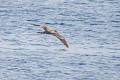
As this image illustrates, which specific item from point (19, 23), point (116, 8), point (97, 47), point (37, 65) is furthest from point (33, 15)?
point (37, 65)

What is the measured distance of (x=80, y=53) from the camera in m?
35.7

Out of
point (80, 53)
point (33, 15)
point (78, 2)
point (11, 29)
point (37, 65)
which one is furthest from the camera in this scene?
point (78, 2)

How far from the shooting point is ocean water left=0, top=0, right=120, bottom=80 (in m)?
32.4

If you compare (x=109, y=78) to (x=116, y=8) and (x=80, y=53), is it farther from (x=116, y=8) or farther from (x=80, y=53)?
(x=116, y=8)

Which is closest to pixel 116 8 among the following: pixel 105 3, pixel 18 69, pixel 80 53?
pixel 105 3

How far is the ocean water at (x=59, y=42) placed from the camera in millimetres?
32406

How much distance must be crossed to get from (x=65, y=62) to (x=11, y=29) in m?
8.15

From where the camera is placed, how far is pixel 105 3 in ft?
166

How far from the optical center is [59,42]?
126 ft

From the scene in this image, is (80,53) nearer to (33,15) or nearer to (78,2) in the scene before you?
(33,15)

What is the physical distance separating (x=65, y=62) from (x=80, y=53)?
1.78 meters

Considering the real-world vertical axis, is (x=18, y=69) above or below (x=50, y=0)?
above

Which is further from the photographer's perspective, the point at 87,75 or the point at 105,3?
the point at 105,3

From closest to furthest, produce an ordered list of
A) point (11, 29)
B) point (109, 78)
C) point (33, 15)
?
1. point (109, 78)
2. point (11, 29)
3. point (33, 15)
